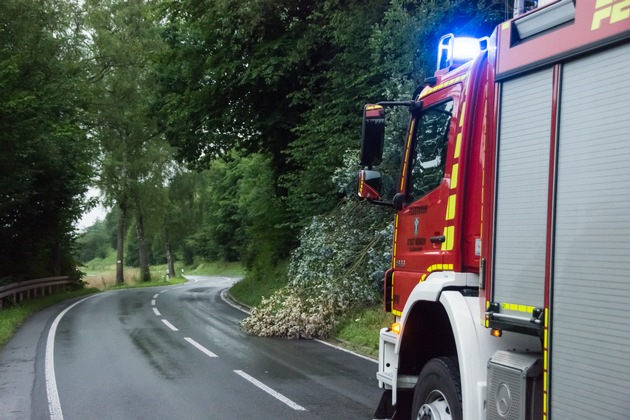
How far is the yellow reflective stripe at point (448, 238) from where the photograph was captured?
4.57 metres

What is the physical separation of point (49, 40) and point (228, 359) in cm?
1479

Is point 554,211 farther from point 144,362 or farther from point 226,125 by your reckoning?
point 226,125

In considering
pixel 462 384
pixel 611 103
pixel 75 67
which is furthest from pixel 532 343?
pixel 75 67

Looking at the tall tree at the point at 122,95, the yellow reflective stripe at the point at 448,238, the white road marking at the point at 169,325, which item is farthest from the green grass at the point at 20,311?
the yellow reflective stripe at the point at 448,238

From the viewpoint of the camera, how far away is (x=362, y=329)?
13039 millimetres

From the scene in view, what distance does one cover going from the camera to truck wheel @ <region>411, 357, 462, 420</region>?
405 centimetres

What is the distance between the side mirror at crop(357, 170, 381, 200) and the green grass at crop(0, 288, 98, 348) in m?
10.3

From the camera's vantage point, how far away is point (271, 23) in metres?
19.6

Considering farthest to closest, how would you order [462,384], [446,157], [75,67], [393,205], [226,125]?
[75,67]
[226,125]
[393,205]
[446,157]
[462,384]

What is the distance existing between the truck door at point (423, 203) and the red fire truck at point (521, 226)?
0.7 inches

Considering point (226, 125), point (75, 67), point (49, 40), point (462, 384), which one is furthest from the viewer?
point (75, 67)

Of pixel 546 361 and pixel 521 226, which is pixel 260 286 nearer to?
pixel 521 226

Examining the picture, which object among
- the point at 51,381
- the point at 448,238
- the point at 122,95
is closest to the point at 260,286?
the point at 51,381

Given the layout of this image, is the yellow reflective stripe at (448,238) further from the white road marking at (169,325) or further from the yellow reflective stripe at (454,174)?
the white road marking at (169,325)
